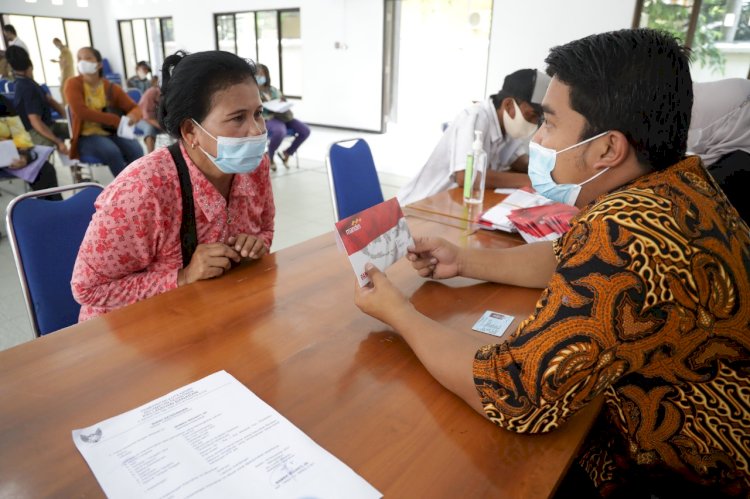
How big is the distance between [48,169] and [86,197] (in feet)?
10.2

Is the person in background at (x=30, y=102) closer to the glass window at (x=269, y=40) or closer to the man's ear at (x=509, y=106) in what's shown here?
the man's ear at (x=509, y=106)

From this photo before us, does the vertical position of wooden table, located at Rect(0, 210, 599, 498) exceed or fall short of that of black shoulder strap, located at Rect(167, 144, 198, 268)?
it falls short

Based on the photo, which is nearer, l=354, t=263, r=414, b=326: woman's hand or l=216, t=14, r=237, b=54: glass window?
l=354, t=263, r=414, b=326: woman's hand

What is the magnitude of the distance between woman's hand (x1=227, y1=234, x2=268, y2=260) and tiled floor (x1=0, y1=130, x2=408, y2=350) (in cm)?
155

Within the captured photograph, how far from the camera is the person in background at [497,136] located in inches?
82.4

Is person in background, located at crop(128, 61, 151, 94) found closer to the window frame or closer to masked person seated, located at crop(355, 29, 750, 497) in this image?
the window frame

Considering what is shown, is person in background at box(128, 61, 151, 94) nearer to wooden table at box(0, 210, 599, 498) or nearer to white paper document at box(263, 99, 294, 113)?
white paper document at box(263, 99, 294, 113)

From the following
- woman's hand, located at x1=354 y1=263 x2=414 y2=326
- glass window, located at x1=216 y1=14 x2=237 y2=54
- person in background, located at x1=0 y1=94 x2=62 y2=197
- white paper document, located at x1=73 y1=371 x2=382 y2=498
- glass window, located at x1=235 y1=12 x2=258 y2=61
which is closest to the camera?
white paper document, located at x1=73 y1=371 x2=382 y2=498

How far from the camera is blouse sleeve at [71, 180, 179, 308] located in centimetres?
111

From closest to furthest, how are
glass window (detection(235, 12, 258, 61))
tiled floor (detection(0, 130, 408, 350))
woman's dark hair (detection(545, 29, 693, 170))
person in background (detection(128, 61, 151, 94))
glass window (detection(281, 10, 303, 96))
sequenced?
1. woman's dark hair (detection(545, 29, 693, 170))
2. tiled floor (detection(0, 130, 408, 350))
3. person in background (detection(128, 61, 151, 94))
4. glass window (detection(281, 10, 303, 96))
5. glass window (detection(235, 12, 258, 61))

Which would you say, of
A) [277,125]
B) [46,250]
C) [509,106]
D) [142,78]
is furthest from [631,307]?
[142,78]

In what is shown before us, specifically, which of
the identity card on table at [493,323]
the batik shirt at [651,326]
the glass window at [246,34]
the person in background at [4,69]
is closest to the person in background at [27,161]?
the identity card on table at [493,323]

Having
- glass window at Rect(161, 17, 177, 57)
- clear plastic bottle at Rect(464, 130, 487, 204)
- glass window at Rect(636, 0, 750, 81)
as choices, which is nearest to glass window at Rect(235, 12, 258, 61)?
glass window at Rect(161, 17, 177, 57)

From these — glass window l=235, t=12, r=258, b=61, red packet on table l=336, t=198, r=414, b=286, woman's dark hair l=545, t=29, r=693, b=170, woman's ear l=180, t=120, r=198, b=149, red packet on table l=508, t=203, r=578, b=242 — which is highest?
glass window l=235, t=12, r=258, b=61
